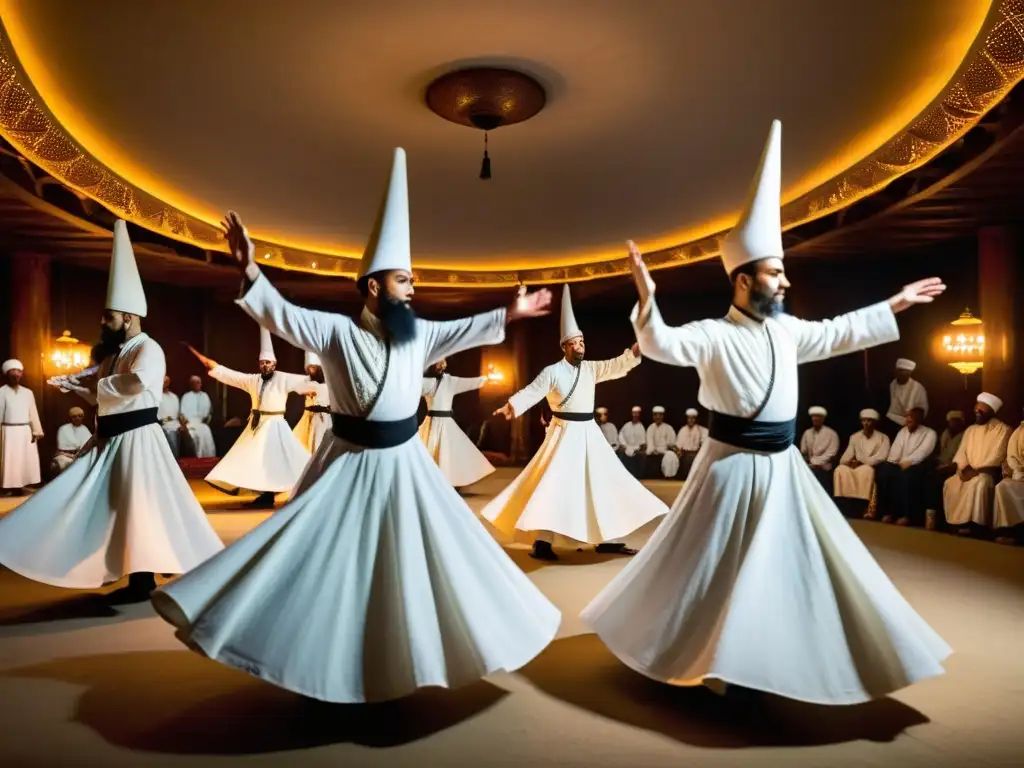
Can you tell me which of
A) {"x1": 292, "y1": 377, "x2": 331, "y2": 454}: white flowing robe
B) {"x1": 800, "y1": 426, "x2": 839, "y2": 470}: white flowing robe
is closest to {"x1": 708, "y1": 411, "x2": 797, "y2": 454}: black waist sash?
{"x1": 800, "y1": 426, "x2": 839, "y2": 470}: white flowing robe

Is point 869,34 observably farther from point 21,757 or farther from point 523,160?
point 21,757

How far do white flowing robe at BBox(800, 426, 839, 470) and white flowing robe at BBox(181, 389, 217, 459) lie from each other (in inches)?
337

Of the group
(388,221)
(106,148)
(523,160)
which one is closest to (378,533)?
(388,221)

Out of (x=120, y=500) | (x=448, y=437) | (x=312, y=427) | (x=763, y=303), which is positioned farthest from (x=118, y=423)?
(x=312, y=427)

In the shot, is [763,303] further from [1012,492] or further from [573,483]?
[1012,492]

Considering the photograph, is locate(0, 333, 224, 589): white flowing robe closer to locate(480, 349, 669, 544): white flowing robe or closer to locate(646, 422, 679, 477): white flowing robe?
locate(480, 349, 669, 544): white flowing robe

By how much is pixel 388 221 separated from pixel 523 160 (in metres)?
4.45

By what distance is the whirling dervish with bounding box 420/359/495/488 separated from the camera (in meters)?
8.05

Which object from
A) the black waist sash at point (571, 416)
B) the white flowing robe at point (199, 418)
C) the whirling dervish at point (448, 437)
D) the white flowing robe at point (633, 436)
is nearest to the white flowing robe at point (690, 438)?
the white flowing robe at point (633, 436)

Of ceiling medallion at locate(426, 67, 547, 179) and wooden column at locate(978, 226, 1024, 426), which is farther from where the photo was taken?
wooden column at locate(978, 226, 1024, 426)

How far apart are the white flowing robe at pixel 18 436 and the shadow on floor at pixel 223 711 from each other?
6556 millimetres

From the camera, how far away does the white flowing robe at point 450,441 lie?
26.4 feet

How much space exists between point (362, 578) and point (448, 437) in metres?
5.70

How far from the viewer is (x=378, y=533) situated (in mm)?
2541
